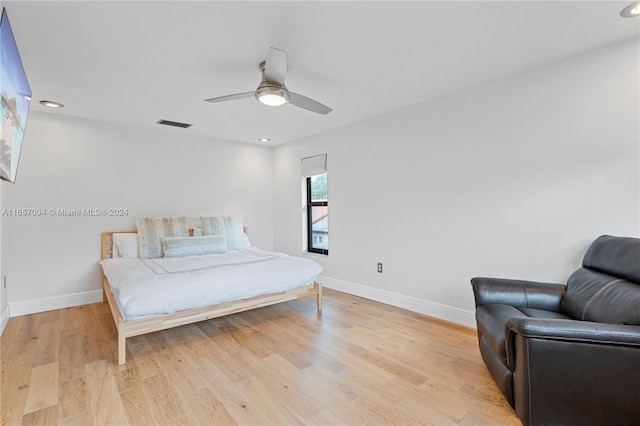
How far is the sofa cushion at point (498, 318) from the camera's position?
68.3 inches

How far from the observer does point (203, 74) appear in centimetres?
260

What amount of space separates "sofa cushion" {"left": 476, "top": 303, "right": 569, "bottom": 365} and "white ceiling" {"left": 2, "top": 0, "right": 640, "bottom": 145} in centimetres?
189

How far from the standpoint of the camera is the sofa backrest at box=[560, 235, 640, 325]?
1.65m

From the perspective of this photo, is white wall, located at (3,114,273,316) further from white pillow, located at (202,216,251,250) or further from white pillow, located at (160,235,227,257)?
white pillow, located at (160,235,227,257)

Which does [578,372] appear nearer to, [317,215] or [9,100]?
[9,100]

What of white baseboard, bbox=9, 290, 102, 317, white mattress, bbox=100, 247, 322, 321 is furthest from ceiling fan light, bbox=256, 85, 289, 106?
white baseboard, bbox=9, 290, 102, 317

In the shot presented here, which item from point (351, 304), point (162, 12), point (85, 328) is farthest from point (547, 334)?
point (85, 328)

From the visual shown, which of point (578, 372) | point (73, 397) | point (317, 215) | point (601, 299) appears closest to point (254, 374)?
point (73, 397)

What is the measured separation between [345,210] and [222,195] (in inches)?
83.3

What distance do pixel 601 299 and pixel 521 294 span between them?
456 millimetres

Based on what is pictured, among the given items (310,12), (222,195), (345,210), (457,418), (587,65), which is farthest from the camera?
(222,195)

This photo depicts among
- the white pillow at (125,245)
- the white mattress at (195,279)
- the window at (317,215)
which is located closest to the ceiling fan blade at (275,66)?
the white mattress at (195,279)

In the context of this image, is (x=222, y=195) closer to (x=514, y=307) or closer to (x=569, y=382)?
(x=514, y=307)

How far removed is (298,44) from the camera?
214cm
